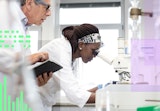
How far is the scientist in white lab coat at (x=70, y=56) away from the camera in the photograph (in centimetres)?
149

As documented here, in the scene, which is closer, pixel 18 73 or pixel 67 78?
pixel 18 73

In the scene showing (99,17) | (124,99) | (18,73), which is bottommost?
(124,99)

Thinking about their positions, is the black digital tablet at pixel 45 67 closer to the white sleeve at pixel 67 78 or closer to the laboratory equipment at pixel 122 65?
the white sleeve at pixel 67 78

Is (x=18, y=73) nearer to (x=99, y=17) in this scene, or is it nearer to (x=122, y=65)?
(x=122, y=65)

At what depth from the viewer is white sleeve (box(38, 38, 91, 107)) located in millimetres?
1482

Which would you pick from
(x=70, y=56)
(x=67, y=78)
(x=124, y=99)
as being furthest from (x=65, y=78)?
(x=124, y=99)

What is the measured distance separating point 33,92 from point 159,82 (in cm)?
141

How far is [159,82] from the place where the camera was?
5.32 feet

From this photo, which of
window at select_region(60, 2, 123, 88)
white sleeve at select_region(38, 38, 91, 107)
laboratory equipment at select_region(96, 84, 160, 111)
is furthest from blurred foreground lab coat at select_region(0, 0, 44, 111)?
window at select_region(60, 2, 123, 88)

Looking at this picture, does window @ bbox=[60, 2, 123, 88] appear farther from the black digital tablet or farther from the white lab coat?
the black digital tablet

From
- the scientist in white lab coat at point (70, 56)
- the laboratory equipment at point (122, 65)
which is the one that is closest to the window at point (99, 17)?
the laboratory equipment at point (122, 65)

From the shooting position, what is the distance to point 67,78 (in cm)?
148

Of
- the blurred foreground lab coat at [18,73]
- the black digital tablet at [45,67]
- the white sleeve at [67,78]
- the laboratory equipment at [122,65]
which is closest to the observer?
the blurred foreground lab coat at [18,73]

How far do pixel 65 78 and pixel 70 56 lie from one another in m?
0.13
